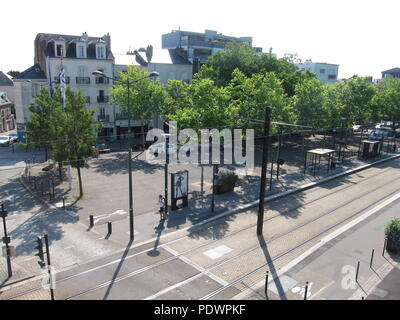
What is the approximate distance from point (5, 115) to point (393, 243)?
187 feet

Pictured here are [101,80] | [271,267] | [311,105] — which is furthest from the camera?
[101,80]

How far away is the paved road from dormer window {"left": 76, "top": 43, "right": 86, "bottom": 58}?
105ft

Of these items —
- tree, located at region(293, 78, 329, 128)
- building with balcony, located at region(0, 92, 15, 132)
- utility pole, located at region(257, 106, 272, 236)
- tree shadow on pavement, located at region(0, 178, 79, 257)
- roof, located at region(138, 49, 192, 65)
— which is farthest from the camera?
building with balcony, located at region(0, 92, 15, 132)

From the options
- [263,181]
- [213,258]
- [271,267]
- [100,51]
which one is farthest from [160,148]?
[271,267]

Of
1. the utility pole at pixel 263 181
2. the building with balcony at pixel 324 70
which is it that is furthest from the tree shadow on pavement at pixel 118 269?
the building with balcony at pixel 324 70

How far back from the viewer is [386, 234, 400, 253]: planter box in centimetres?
1677

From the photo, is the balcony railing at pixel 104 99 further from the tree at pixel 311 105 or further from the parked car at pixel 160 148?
the tree at pixel 311 105

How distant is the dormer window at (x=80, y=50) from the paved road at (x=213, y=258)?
32.1 m

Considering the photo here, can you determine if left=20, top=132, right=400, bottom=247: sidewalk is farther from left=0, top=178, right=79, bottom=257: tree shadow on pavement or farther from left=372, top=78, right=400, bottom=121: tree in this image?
left=372, top=78, right=400, bottom=121: tree

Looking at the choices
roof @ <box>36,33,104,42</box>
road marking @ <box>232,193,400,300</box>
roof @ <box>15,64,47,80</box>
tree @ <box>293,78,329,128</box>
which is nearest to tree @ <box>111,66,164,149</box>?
roof @ <box>36,33,104,42</box>

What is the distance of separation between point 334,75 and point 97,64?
63.2 meters

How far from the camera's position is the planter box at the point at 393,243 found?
16.8 meters

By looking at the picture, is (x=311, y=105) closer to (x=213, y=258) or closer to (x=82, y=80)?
(x=213, y=258)

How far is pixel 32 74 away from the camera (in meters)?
42.9
